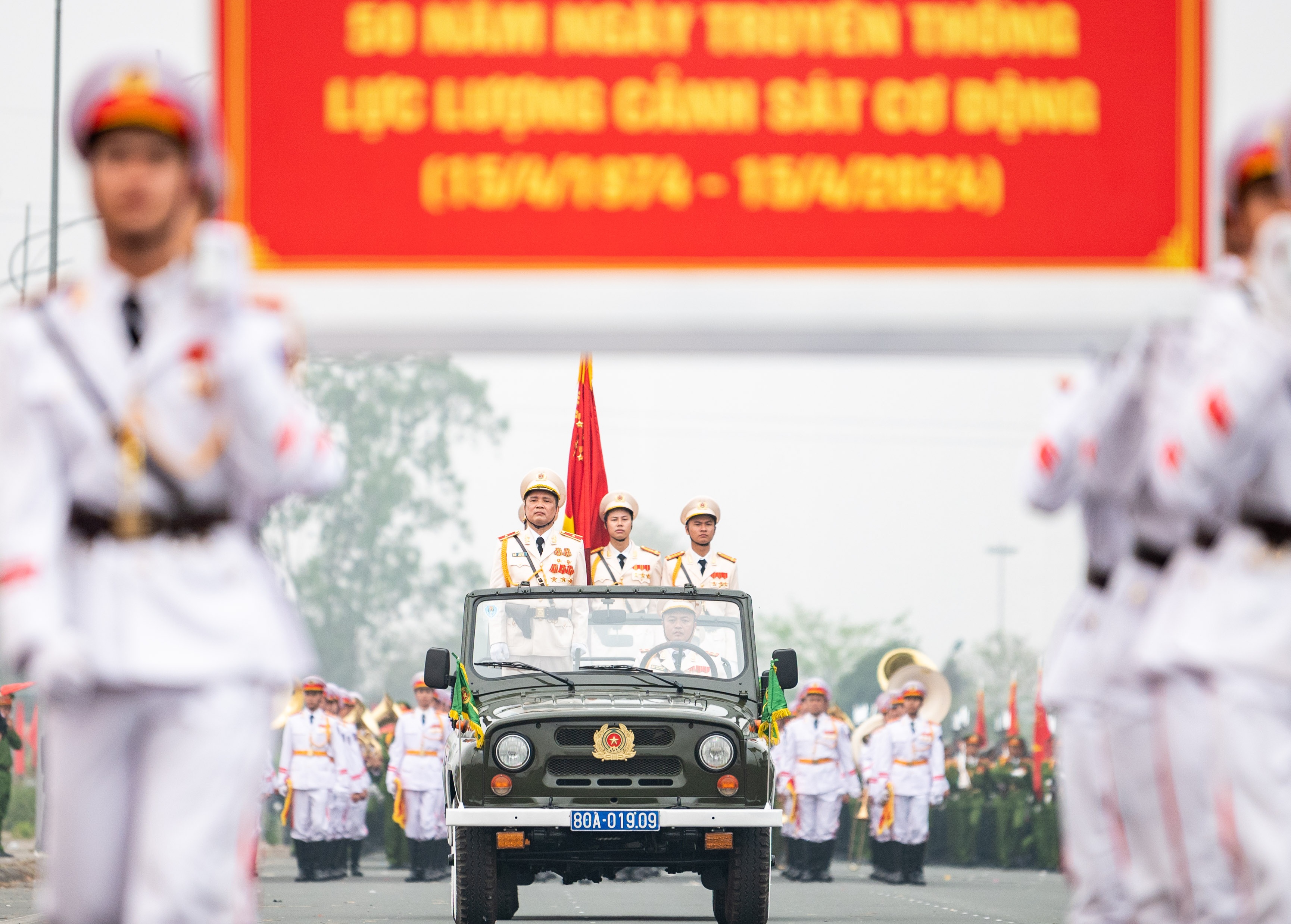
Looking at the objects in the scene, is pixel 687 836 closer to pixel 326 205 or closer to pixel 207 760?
pixel 326 205

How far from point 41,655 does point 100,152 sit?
105 centimetres

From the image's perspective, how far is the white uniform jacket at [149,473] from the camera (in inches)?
163

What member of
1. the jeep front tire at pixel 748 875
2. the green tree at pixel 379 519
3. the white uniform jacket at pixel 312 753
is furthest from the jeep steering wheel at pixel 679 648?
the green tree at pixel 379 519

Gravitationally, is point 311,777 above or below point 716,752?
below

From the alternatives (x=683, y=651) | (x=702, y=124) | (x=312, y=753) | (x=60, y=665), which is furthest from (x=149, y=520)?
(x=312, y=753)

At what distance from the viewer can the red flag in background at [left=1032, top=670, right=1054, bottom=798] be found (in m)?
29.5

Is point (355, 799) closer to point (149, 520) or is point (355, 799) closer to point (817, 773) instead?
point (817, 773)

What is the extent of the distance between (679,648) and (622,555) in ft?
4.67

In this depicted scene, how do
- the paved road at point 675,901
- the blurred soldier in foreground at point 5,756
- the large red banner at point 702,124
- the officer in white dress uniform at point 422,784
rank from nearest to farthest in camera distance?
the large red banner at point 702,124 → the paved road at point 675,901 → the blurred soldier in foreground at point 5,756 → the officer in white dress uniform at point 422,784

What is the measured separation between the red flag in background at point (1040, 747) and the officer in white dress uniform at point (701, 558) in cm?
1173

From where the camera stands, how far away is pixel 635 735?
44.3 feet

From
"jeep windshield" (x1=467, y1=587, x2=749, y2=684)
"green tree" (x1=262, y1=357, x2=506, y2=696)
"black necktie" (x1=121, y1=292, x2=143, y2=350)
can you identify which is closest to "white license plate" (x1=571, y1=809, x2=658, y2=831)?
"jeep windshield" (x1=467, y1=587, x2=749, y2=684)

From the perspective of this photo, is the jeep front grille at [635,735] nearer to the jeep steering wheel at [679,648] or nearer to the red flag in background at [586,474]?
the jeep steering wheel at [679,648]

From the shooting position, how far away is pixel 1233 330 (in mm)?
4848
